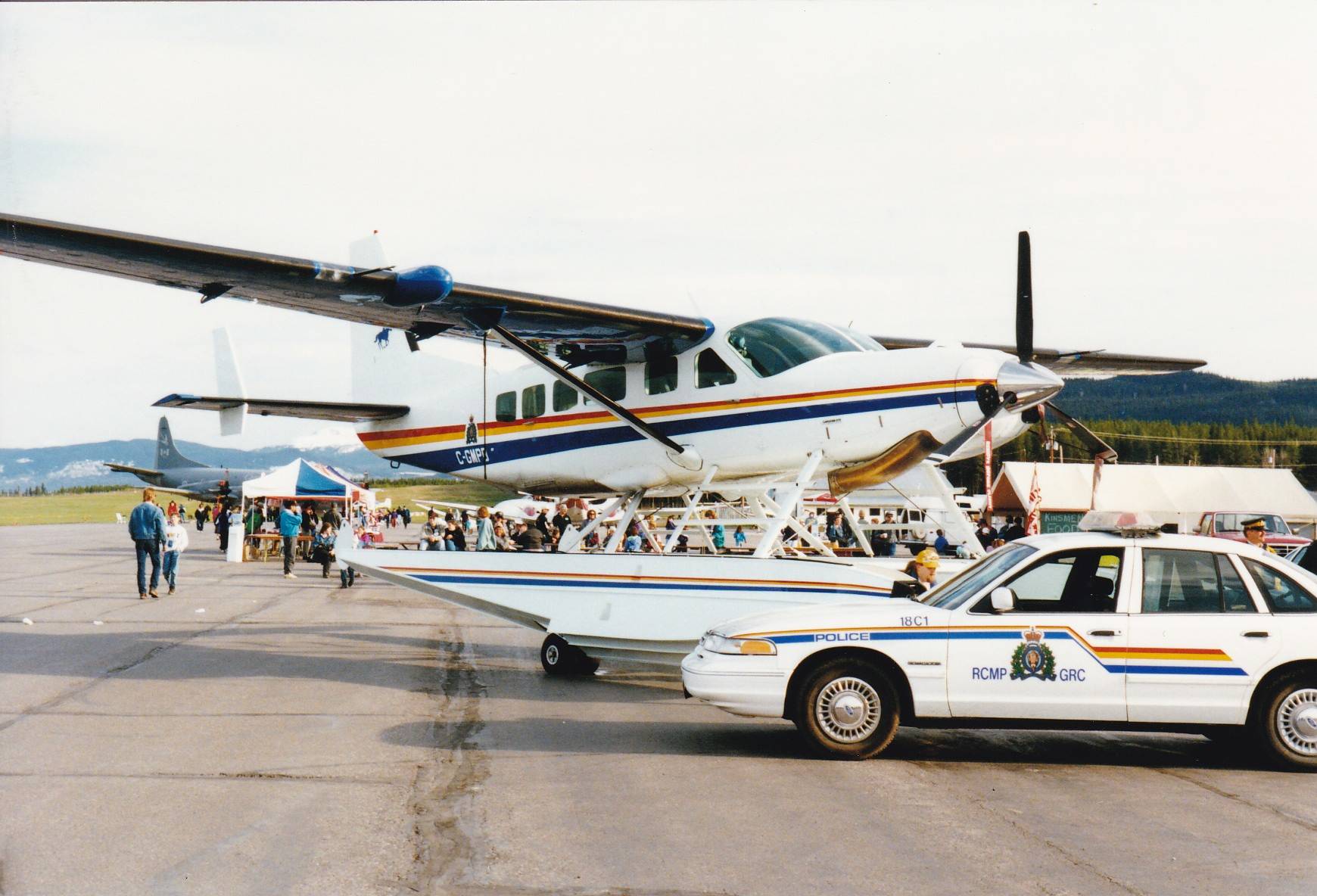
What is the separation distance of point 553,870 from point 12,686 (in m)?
7.71

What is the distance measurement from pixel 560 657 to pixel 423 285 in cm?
421

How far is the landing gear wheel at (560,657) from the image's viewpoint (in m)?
12.3

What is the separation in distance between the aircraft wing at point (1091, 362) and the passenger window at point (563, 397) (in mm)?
5146

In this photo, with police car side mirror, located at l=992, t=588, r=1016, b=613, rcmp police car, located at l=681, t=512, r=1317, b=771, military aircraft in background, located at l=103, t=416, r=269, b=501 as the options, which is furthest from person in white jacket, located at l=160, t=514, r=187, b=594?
military aircraft in background, located at l=103, t=416, r=269, b=501

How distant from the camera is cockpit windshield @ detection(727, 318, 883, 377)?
43.7 ft

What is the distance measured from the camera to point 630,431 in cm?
1451

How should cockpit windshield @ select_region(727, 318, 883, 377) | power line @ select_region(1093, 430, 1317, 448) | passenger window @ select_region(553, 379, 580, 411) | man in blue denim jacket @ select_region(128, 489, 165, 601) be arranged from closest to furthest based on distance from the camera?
cockpit windshield @ select_region(727, 318, 883, 377) → passenger window @ select_region(553, 379, 580, 411) → man in blue denim jacket @ select_region(128, 489, 165, 601) → power line @ select_region(1093, 430, 1317, 448)

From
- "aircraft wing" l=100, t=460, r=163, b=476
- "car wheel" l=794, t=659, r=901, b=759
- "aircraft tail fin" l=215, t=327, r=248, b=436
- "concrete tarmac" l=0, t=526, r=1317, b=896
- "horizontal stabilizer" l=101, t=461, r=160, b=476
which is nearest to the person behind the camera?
"concrete tarmac" l=0, t=526, r=1317, b=896

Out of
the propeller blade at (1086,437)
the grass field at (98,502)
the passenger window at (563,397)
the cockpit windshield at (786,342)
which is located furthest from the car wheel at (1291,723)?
the grass field at (98,502)

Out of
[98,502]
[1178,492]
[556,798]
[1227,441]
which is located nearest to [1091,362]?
[556,798]

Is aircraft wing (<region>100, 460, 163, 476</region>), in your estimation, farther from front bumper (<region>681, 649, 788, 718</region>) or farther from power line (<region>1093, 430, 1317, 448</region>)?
power line (<region>1093, 430, 1317, 448</region>)

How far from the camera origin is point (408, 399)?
711 inches

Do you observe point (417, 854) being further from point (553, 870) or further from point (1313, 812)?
point (1313, 812)

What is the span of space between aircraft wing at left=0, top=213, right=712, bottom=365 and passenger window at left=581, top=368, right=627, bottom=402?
0.17 meters
